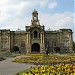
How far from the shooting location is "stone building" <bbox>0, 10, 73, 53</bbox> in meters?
72.4

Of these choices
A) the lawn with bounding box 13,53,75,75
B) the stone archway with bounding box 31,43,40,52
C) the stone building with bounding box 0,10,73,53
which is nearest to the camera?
the lawn with bounding box 13,53,75,75

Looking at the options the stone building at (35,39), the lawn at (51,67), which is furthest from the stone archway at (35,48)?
the lawn at (51,67)

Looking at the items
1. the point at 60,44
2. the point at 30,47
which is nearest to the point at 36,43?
the point at 30,47

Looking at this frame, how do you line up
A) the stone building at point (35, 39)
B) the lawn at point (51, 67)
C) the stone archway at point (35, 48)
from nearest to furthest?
1. the lawn at point (51, 67)
2. the stone building at point (35, 39)
3. the stone archway at point (35, 48)

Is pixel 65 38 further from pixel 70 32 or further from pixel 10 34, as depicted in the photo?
pixel 10 34

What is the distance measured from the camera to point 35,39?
72.6 metres

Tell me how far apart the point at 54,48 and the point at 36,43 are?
19.7 feet

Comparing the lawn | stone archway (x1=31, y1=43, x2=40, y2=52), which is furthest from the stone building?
the lawn

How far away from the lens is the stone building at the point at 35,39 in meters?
72.4

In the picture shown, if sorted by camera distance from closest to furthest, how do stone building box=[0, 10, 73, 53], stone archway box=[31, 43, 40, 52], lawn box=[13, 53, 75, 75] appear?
lawn box=[13, 53, 75, 75]
stone building box=[0, 10, 73, 53]
stone archway box=[31, 43, 40, 52]

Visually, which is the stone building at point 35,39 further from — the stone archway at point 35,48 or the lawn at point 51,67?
the lawn at point 51,67

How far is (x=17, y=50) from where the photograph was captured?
74.7m

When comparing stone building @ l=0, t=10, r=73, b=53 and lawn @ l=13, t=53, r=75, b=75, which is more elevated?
stone building @ l=0, t=10, r=73, b=53

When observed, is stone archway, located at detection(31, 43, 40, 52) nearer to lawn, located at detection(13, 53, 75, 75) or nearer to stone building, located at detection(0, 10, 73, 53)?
stone building, located at detection(0, 10, 73, 53)
